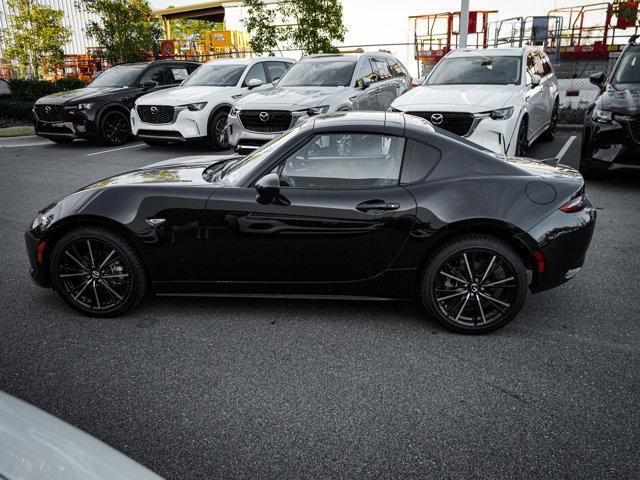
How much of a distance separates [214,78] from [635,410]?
10937 millimetres

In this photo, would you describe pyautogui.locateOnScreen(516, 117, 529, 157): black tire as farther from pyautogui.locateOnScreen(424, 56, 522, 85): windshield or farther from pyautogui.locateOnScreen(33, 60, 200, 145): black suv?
pyautogui.locateOnScreen(33, 60, 200, 145): black suv

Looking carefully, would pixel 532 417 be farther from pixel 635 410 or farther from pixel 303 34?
A: pixel 303 34

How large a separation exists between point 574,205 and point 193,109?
335 inches

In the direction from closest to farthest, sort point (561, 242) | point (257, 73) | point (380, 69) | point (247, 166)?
point (561, 242) → point (247, 166) → point (380, 69) → point (257, 73)

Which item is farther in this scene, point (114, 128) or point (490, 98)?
point (114, 128)

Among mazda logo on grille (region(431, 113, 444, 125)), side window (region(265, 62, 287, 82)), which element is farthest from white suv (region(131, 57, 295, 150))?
mazda logo on grille (region(431, 113, 444, 125))

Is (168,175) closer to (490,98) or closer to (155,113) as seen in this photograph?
(490,98)

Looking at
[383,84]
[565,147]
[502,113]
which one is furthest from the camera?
[383,84]

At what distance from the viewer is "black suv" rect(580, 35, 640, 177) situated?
23.3 feet

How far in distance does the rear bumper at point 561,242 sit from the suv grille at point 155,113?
8789mm

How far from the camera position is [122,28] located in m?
19.2

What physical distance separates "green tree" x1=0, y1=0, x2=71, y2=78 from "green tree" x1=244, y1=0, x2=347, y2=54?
8826mm

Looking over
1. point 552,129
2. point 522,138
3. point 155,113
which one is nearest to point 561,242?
point 522,138

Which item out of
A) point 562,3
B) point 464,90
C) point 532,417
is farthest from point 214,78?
point 562,3
